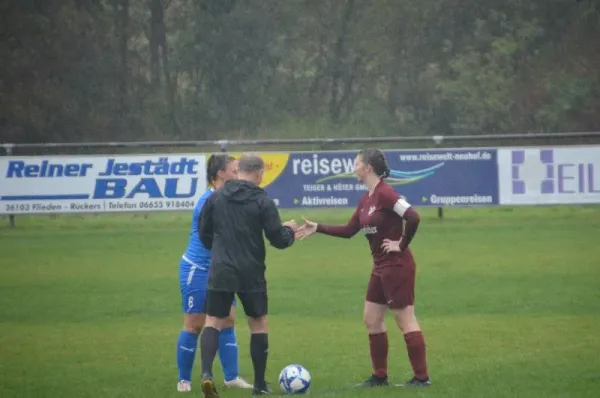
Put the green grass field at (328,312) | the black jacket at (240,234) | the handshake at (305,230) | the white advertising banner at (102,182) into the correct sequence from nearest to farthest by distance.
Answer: the black jacket at (240,234) < the handshake at (305,230) < the green grass field at (328,312) < the white advertising banner at (102,182)

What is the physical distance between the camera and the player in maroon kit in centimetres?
860

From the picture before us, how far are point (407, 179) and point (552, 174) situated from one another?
9.41ft

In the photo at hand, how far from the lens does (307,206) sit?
22797 mm

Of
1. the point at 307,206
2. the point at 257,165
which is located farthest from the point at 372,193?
the point at 307,206

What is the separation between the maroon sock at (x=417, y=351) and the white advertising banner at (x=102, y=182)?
14.3 meters

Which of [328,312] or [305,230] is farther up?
[305,230]

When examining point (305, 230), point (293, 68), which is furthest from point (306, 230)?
point (293, 68)

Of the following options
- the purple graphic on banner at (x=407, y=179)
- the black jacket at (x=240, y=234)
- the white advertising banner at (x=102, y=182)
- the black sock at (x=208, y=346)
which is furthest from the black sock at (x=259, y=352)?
the white advertising banner at (x=102, y=182)

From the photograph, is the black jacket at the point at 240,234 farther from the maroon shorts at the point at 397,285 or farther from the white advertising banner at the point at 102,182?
the white advertising banner at the point at 102,182

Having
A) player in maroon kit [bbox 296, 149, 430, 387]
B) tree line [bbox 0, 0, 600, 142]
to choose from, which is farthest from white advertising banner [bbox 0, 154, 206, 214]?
tree line [bbox 0, 0, 600, 142]

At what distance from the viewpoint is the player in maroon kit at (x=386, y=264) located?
860 cm

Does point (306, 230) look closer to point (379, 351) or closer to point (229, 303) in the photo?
point (229, 303)

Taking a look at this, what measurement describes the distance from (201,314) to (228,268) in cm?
79

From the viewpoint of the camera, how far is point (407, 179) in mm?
22578
